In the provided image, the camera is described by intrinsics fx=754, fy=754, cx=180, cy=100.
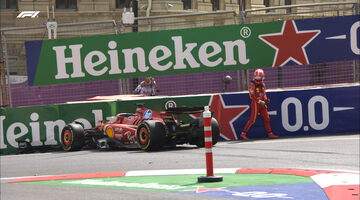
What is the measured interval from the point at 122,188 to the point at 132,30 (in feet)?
35.0

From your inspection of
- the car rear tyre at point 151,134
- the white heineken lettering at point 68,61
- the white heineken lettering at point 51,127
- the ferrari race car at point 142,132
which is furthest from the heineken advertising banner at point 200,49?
the car rear tyre at point 151,134

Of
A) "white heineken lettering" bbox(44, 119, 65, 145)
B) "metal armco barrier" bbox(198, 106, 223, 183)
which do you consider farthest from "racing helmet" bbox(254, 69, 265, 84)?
"metal armco barrier" bbox(198, 106, 223, 183)

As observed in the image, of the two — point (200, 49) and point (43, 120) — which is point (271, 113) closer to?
point (200, 49)

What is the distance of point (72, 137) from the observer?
15.9m

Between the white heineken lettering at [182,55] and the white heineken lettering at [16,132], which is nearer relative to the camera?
the white heineken lettering at [16,132]

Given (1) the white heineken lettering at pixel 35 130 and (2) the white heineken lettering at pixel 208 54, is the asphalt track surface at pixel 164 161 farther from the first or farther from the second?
(2) the white heineken lettering at pixel 208 54

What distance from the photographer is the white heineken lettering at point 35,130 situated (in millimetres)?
16984

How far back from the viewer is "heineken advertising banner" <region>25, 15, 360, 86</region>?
17641 millimetres

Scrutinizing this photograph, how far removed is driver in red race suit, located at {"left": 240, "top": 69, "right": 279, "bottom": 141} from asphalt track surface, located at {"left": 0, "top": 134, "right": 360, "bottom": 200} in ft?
1.75

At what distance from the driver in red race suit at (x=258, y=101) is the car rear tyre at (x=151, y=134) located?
2716 millimetres

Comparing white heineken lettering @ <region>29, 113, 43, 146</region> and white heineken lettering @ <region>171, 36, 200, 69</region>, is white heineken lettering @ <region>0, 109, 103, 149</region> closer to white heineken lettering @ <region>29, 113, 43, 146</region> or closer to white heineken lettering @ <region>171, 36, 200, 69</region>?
white heineken lettering @ <region>29, 113, 43, 146</region>

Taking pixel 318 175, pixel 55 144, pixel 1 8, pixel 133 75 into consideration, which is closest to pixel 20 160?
pixel 55 144

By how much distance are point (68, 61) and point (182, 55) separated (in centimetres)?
276

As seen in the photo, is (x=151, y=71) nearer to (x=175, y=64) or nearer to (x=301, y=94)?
(x=175, y=64)
